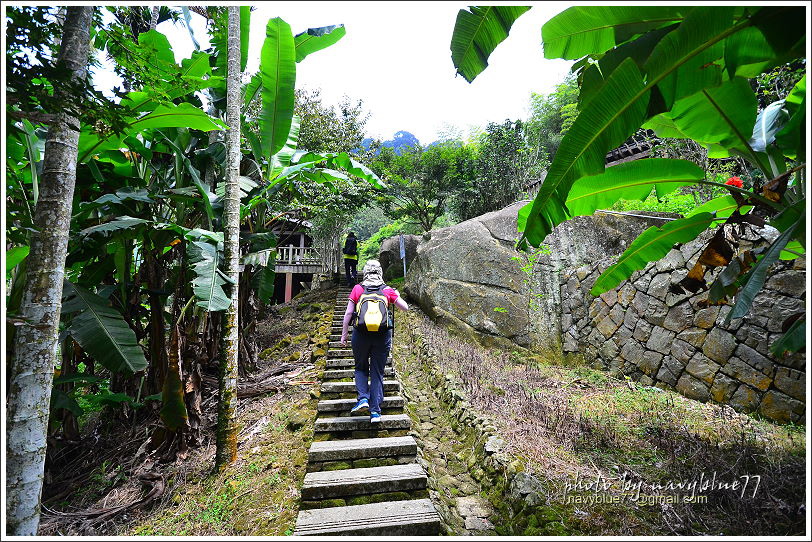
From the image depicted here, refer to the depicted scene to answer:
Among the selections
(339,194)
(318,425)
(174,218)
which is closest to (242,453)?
(318,425)

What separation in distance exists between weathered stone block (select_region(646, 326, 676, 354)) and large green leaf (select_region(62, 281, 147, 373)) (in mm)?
6010

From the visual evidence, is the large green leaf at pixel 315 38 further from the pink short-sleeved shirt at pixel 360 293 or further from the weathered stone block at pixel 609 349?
the weathered stone block at pixel 609 349

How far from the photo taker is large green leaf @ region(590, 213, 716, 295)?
2682 mm

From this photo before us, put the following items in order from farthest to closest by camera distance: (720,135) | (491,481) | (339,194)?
1. (339,194)
2. (491,481)
3. (720,135)

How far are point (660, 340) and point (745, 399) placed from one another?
3.85 ft

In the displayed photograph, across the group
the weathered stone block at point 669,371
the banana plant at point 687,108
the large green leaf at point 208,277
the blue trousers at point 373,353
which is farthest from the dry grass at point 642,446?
the large green leaf at point 208,277

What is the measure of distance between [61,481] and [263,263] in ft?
10.5

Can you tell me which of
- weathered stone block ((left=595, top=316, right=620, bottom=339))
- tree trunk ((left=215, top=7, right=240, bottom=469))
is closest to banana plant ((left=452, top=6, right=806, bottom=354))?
tree trunk ((left=215, top=7, right=240, bottom=469))

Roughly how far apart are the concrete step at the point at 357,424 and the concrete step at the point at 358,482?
567mm

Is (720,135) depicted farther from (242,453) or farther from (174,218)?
(174,218)

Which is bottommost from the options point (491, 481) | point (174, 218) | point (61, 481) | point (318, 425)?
point (61, 481)

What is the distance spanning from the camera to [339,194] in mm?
8875

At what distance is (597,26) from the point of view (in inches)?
81.8

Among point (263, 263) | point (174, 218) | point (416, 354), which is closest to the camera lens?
point (174, 218)
